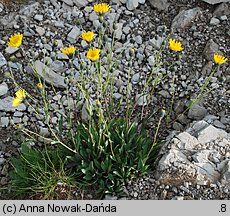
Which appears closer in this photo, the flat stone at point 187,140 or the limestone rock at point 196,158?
the limestone rock at point 196,158

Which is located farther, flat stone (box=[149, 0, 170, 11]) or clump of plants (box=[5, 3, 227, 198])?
flat stone (box=[149, 0, 170, 11])

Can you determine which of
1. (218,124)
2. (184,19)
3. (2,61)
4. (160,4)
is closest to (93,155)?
(218,124)

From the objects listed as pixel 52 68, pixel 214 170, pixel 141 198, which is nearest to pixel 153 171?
pixel 141 198

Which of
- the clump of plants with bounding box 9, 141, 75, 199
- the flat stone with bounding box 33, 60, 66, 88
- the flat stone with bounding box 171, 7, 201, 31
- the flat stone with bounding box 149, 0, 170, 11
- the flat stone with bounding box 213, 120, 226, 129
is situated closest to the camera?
the clump of plants with bounding box 9, 141, 75, 199

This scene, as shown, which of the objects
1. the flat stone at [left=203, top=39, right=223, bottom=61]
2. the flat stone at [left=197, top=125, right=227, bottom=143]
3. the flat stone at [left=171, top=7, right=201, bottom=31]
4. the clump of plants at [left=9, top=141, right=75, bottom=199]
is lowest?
the clump of plants at [left=9, top=141, right=75, bottom=199]

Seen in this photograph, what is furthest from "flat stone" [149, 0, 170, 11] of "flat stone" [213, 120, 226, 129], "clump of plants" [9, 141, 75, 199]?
"clump of plants" [9, 141, 75, 199]

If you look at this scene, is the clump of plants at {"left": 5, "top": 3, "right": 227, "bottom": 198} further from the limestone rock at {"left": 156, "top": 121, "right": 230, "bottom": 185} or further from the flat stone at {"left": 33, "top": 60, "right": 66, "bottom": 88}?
the flat stone at {"left": 33, "top": 60, "right": 66, "bottom": 88}

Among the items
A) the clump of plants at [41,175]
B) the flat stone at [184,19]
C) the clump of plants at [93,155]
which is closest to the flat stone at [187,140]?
the clump of plants at [93,155]

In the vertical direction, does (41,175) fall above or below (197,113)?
below

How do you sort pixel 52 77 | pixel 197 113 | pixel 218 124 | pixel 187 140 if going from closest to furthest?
1. pixel 187 140
2. pixel 218 124
3. pixel 197 113
4. pixel 52 77

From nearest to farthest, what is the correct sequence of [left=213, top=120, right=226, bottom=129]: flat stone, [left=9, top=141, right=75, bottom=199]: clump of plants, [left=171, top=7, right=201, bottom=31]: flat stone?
[left=9, top=141, right=75, bottom=199]: clump of plants → [left=213, top=120, right=226, bottom=129]: flat stone → [left=171, top=7, right=201, bottom=31]: flat stone

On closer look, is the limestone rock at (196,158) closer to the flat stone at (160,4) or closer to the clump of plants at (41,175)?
the clump of plants at (41,175)

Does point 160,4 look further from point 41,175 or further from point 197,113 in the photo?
point 41,175

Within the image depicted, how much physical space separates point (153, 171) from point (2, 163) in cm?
111
